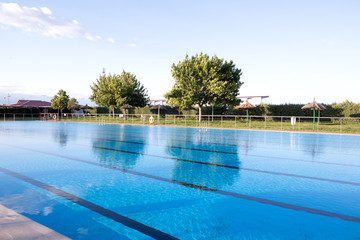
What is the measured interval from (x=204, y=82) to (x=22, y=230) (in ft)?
90.7

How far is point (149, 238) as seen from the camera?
3299 millimetres

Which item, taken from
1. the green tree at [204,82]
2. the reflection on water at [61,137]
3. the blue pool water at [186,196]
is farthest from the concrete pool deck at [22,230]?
the green tree at [204,82]

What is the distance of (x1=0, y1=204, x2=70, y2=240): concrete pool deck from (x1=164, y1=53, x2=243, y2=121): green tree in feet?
85.1

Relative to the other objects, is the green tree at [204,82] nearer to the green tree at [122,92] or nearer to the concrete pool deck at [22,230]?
the green tree at [122,92]

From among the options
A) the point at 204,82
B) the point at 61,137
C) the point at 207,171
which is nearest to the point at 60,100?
the point at 204,82

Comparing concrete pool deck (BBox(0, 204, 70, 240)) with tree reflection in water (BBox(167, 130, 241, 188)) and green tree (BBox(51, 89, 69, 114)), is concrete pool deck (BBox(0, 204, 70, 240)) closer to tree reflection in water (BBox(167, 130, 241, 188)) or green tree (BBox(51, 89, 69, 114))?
tree reflection in water (BBox(167, 130, 241, 188))

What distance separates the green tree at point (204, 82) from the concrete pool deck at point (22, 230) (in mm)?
25924

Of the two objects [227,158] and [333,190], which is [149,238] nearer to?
[333,190]

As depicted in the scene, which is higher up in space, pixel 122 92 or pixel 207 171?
pixel 122 92

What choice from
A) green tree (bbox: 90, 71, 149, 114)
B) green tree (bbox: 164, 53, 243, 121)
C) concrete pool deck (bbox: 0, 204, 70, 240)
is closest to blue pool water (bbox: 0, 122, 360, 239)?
concrete pool deck (bbox: 0, 204, 70, 240)

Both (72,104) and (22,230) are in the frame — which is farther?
(72,104)

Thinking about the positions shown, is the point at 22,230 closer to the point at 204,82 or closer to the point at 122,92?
the point at 204,82

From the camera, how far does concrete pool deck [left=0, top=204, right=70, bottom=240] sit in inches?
119

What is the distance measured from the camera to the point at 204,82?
98.1 ft
